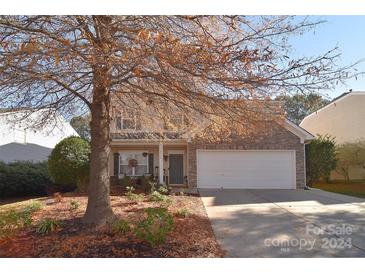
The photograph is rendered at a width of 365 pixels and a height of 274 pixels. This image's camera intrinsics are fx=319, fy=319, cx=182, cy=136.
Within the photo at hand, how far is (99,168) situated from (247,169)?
10.6m

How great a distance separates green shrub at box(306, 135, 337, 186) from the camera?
1755 centimetres

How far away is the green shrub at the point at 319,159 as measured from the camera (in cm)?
1755

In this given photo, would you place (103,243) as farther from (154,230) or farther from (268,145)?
(268,145)

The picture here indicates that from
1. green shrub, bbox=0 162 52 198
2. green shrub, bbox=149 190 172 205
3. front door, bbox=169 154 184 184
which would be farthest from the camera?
front door, bbox=169 154 184 184

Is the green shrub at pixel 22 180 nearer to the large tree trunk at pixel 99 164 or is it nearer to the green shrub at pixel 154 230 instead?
the large tree trunk at pixel 99 164

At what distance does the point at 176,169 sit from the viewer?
18.0 metres

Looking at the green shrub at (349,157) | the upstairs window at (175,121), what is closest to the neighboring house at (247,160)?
the green shrub at (349,157)

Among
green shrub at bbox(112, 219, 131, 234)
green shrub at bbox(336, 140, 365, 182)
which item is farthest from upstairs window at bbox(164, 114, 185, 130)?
green shrub at bbox(336, 140, 365, 182)

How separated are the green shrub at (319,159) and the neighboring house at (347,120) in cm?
279

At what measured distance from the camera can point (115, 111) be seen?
9.33 metres

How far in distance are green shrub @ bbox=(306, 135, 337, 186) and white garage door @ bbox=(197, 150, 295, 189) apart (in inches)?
83.4

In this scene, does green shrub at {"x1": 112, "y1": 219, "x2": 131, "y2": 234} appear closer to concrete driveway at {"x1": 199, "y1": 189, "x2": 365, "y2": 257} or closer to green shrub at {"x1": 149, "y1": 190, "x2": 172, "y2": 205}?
concrete driveway at {"x1": 199, "y1": 189, "x2": 365, "y2": 257}

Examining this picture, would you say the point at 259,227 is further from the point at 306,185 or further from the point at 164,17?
the point at 306,185

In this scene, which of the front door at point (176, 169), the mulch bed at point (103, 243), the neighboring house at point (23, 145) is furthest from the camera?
the front door at point (176, 169)
